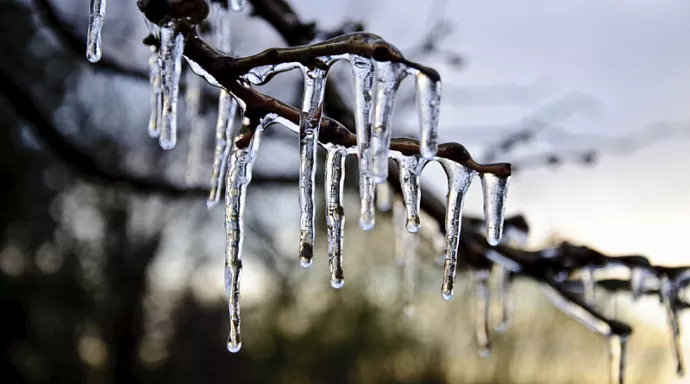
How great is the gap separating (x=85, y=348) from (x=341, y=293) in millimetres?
3958

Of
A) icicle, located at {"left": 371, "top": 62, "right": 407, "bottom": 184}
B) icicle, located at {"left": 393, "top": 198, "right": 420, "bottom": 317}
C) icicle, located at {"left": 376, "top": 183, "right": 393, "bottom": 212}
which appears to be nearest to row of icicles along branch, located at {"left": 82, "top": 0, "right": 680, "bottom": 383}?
icicle, located at {"left": 371, "top": 62, "right": 407, "bottom": 184}

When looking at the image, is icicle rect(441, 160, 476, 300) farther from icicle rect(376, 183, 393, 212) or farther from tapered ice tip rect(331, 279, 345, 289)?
icicle rect(376, 183, 393, 212)

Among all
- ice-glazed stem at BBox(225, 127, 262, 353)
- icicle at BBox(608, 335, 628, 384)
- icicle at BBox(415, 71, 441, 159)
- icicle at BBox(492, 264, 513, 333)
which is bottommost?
icicle at BBox(608, 335, 628, 384)

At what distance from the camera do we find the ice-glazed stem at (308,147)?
0.55 metres

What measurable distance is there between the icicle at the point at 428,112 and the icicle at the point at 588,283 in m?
0.76

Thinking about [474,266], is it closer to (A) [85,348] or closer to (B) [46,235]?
(B) [46,235]

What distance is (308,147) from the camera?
0.60 m

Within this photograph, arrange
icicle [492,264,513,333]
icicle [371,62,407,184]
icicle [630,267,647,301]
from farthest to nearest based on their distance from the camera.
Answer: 1. icicle [492,264,513,333]
2. icicle [630,267,647,301]
3. icicle [371,62,407,184]

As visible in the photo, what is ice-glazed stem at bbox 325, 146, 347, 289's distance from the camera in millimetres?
686

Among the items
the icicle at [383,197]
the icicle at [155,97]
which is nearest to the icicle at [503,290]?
the icicle at [383,197]

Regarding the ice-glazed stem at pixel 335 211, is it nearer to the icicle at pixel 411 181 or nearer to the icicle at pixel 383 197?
the icicle at pixel 411 181

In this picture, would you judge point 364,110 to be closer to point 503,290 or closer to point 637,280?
point 637,280

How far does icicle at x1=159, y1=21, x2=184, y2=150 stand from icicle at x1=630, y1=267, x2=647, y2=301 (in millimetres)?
868

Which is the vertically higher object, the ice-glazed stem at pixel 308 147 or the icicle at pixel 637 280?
the ice-glazed stem at pixel 308 147
